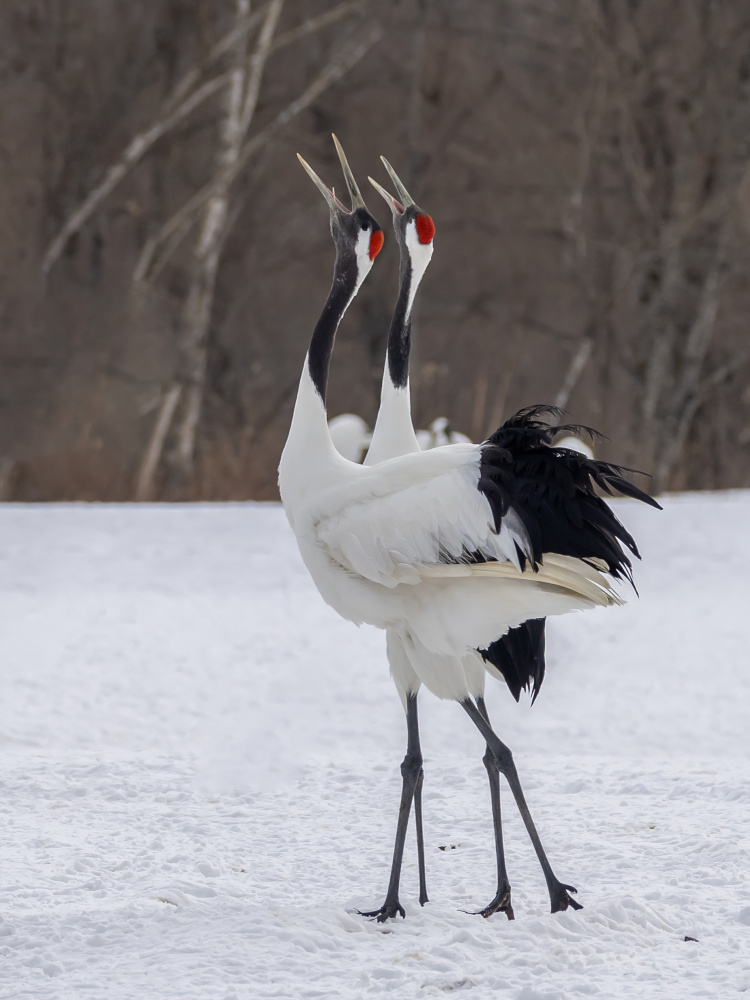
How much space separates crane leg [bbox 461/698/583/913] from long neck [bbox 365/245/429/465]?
2.59 feet

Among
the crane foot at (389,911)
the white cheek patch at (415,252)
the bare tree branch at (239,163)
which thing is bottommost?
the crane foot at (389,911)

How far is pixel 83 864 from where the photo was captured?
3.43 metres

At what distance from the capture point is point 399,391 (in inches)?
146

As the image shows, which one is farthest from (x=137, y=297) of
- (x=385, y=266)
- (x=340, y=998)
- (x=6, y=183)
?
(x=340, y=998)

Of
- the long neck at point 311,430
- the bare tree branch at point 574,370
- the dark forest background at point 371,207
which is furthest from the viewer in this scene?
the bare tree branch at point 574,370

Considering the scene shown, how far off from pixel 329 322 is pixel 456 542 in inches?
32.2

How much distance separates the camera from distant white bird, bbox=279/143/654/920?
9.19 ft

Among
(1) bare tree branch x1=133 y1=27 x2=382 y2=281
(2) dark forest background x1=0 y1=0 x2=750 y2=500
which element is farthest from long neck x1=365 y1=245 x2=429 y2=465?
(1) bare tree branch x1=133 y1=27 x2=382 y2=281

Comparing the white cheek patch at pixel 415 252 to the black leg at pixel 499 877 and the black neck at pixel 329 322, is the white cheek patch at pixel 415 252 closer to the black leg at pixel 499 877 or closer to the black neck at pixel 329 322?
the black neck at pixel 329 322

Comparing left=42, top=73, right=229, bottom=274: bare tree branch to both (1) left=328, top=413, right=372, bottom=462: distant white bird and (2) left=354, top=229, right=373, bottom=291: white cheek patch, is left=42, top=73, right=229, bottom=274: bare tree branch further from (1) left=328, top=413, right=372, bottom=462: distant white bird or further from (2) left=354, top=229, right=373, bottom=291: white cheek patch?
(2) left=354, top=229, right=373, bottom=291: white cheek patch

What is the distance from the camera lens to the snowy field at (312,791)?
2785mm

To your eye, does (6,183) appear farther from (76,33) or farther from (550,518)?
(550,518)

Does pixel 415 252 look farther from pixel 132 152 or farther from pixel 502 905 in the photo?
pixel 132 152

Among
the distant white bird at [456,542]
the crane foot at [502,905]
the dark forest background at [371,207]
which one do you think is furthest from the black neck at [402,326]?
the dark forest background at [371,207]
